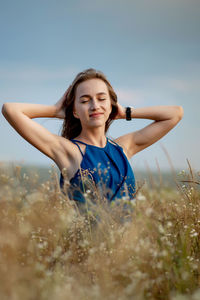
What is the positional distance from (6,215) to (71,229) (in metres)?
0.68

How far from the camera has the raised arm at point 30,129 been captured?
4086 mm

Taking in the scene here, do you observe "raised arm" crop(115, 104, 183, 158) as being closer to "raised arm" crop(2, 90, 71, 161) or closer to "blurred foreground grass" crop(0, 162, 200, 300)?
"raised arm" crop(2, 90, 71, 161)

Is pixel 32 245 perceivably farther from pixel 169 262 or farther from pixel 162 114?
pixel 162 114

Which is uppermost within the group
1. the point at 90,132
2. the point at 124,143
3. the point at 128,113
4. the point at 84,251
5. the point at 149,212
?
the point at 128,113

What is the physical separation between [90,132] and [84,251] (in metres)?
2.39

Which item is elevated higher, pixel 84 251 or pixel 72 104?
pixel 72 104

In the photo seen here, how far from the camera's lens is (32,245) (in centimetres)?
219

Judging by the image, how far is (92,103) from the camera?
434cm

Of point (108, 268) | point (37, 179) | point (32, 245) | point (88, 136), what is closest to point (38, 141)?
point (88, 136)

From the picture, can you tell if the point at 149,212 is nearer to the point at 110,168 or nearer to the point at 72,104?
the point at 110,168

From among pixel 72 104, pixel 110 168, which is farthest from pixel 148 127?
pixel 72 104

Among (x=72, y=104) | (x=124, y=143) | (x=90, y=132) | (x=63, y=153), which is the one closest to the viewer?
(x=63, y=153)

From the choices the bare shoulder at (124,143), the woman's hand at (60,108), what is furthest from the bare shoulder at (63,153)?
the bare shoulder at (124,143)

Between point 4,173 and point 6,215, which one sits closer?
point 6,215
